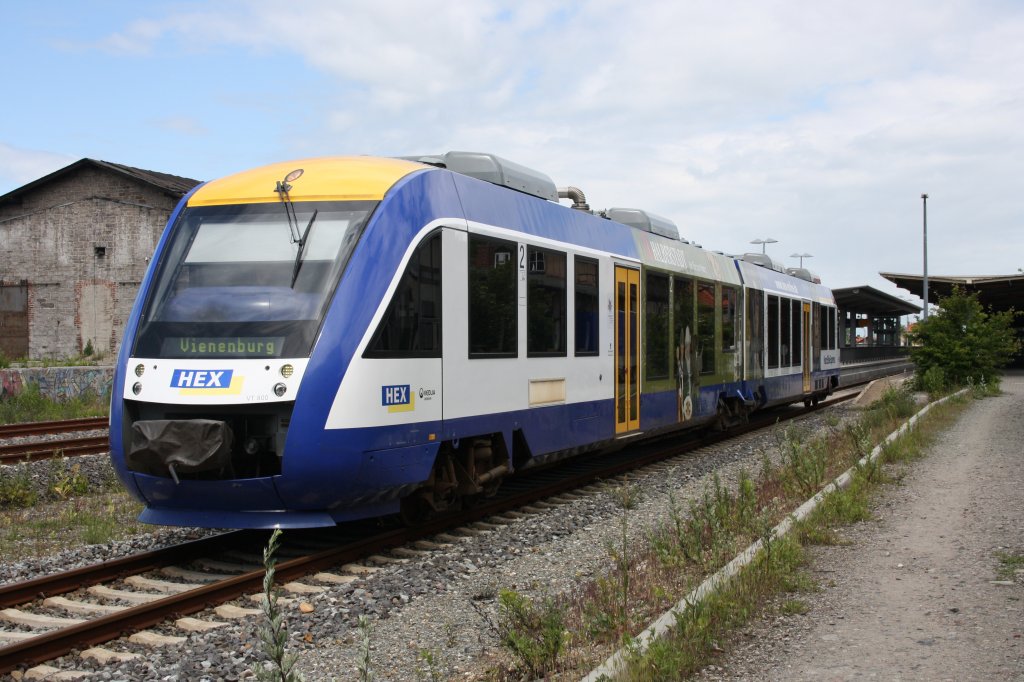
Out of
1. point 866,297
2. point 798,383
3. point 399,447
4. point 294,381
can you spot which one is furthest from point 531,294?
point 866,297

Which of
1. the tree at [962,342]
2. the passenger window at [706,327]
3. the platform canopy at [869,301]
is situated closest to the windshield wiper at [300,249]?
the passenger window at [706,327]

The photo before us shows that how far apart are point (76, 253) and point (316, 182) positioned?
100.0ft

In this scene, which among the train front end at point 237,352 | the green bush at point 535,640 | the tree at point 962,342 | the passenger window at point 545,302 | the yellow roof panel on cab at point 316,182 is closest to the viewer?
the green bush at point 535,640

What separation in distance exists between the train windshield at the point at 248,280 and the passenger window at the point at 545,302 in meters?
2.40

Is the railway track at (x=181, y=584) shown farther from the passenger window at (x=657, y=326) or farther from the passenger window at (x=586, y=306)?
the passenger window at (x=657, y=326)

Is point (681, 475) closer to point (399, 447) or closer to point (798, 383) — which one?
point (399, 447)

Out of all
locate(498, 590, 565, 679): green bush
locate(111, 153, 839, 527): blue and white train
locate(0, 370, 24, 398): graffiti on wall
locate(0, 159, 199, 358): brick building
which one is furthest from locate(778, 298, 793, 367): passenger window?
locate(0, 159, 199, 358): brick building

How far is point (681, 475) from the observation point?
12359 mm

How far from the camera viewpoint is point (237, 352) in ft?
23.4

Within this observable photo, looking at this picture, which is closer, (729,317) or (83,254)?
(729,317)

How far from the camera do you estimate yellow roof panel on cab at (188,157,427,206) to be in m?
7.75

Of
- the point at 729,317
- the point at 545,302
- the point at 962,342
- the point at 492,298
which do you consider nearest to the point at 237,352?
the point at 492,298

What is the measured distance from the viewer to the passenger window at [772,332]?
18.5 m

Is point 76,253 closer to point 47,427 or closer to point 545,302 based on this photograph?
point 47,427
